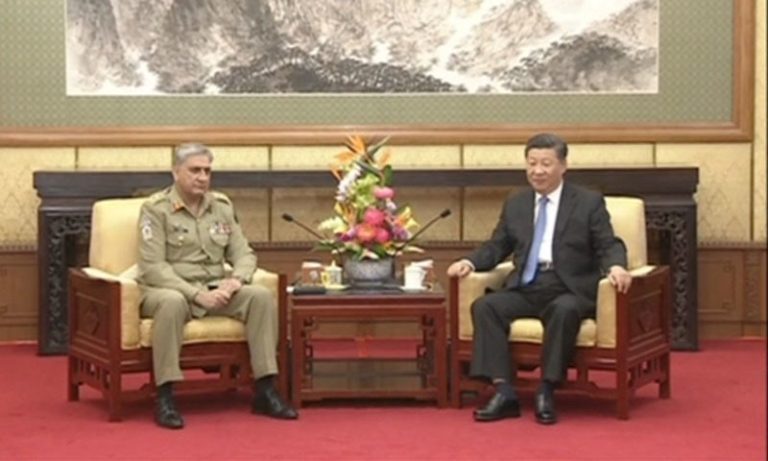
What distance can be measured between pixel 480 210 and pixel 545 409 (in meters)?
2.58

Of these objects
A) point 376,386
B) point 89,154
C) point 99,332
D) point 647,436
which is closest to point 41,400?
point 99,332

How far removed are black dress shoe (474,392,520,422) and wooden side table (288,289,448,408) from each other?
0.31 m

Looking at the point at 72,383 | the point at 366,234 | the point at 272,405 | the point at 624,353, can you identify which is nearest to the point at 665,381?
the point at 624,353

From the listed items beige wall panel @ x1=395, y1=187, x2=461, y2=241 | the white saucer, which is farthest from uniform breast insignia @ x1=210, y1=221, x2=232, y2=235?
beige wall panel @ x1=395, y1=187, x2=461, y2=241

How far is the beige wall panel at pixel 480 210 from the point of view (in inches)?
347

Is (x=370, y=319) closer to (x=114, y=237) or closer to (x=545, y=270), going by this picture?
(x=545, y=270)

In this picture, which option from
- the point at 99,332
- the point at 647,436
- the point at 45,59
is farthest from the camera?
the point at 45,59

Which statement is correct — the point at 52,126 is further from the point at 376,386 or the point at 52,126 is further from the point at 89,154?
the point at 376,386

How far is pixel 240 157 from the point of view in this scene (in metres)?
8.81

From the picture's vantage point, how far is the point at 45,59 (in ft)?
28.5

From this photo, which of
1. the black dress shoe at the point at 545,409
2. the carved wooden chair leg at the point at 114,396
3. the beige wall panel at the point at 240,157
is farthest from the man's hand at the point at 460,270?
the beige wall panel at the point at 240,157

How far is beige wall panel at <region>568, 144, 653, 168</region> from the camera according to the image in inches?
347

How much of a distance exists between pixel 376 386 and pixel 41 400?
152 centimetres

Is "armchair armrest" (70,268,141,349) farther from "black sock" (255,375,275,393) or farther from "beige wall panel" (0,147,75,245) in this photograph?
"beige wall panel" (0,147,75,245)
